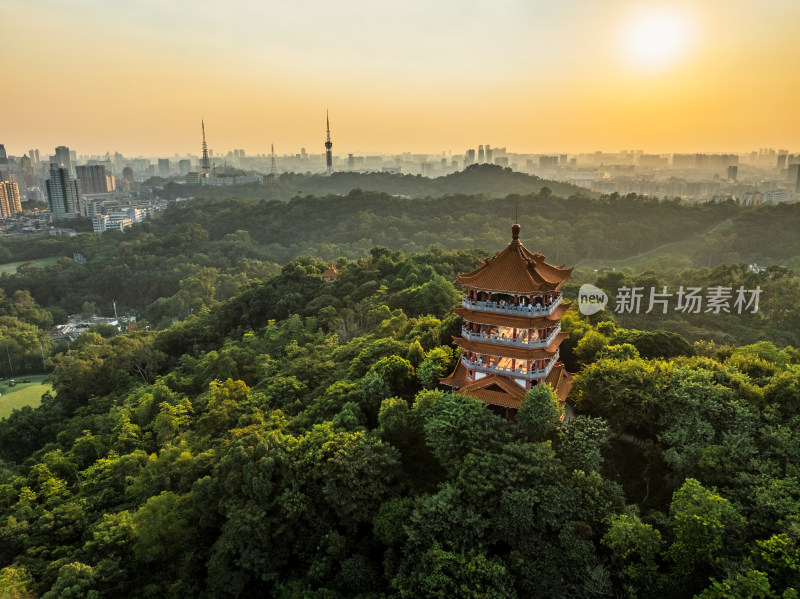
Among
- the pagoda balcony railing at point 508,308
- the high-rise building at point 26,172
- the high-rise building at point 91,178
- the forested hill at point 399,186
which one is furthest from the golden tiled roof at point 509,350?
the high-rise building at point 26,172

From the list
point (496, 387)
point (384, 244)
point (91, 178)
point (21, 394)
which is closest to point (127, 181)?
point (91, 178)

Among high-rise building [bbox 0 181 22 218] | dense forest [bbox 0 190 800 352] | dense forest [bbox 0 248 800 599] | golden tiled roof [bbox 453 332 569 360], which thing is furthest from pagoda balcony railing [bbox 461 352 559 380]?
high-rise building [bbox 0 181 22 218]

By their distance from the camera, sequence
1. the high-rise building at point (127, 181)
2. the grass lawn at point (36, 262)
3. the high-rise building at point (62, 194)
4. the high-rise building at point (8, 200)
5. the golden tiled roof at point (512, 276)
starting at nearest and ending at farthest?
the golden tiled roof at point (512, 276)
the grass lawn at point (36, 262)
the high-rise building at point (8, 200)
the high-rise building at point (62, 194)
the high-rise building at point (127, 181)

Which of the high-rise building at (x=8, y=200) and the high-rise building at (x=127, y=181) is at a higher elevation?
the high-rise building at (x=127, y=181)

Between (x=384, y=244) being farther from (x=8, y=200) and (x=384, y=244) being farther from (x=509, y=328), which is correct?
(x=8, y=200)

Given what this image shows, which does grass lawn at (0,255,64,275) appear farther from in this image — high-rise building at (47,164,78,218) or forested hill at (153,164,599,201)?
forested hill at (153,164,599,201)

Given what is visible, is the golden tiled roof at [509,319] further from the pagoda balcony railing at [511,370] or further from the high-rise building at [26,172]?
the high-rise building at [26,172]
